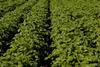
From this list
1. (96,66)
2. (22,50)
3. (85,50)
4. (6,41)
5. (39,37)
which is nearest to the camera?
(96,66)

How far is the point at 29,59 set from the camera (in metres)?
6.89

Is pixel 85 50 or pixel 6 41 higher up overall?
pixel 85 50

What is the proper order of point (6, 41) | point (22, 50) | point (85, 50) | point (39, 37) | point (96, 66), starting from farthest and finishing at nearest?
1. point (6, 41)
2. point (39, 37)
3. point (22, 50)
4. point (85, 50)
5. point (96, 66)

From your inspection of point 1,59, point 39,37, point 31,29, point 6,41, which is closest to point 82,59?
point 1,59

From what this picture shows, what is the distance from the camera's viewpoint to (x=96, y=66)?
580cm

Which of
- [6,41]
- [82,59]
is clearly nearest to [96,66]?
[82,59]

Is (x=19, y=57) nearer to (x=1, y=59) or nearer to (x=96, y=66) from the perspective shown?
(x=1, y=59)

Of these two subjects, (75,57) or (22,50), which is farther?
(22,50)

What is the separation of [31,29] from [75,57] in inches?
174

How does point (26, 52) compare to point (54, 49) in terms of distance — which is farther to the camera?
point (54, 49)

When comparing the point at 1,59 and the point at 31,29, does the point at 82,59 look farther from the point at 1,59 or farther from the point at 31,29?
the point at 31,29

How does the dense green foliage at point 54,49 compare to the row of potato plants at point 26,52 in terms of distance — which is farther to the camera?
the row of potato plants at point 26,52

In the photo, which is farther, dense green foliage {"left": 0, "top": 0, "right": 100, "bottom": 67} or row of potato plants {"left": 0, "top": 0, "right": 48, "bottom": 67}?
row of potato plants {"left": 0, "top": 0, "right": 48, "bottom": 67}

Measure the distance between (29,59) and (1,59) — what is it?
101 centimetres
